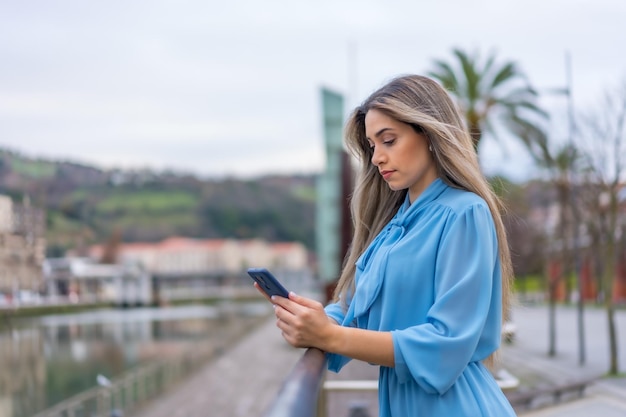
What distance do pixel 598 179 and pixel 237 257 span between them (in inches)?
5221

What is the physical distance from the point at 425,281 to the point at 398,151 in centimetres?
28

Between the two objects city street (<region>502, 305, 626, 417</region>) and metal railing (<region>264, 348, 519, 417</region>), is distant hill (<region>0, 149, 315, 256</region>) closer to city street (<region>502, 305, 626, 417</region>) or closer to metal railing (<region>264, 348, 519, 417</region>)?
city street (<region>502, 305, 626, 417</region>)

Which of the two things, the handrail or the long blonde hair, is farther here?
the long blonde hair

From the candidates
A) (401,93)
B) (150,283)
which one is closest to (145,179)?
(150,283)

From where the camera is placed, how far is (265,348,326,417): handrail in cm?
112

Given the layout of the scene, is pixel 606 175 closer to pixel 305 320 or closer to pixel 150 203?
pixel 305 320

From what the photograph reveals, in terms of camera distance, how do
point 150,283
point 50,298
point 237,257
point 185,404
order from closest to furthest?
1. point 185,404
2. point 50,298
3. point 150,283
4. point 237,257

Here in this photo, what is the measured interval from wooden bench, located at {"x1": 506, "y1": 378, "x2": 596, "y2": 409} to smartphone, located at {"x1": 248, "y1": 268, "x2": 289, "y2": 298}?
744 cm

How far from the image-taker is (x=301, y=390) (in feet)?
4.12

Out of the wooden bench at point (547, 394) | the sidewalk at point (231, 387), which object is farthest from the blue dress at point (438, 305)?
the sidewalk at point (231, 387)

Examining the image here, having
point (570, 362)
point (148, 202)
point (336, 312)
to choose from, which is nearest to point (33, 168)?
point (570, 362)

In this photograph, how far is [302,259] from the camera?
15888 centimetres

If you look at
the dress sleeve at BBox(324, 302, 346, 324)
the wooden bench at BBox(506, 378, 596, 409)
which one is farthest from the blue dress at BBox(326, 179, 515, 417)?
the wooden bench at BBox(506, 378, 596, 409)

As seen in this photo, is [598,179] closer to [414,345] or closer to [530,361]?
[530,361]
